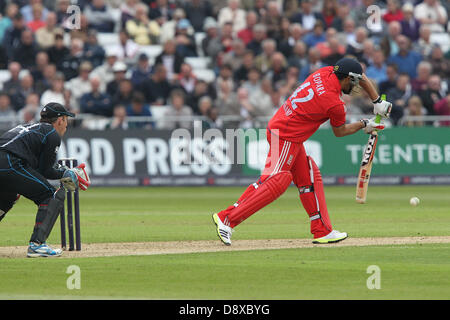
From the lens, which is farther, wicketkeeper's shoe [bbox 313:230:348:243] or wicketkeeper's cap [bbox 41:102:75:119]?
wicketkeeper's shoe [bbox 313:230:348:243]

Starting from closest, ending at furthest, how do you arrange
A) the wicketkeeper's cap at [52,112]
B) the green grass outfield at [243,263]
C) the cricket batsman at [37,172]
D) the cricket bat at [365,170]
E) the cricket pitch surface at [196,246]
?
the green grass outfield at [243,263], the cricket batsman at [37,172], the wicketkeeper's cap at [52,112], the cricket pitch surface at [196,246], the cricket bat at [365,170]

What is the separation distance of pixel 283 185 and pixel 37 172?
3.21 metres

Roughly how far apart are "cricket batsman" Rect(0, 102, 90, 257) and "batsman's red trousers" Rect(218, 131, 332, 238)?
2237 millimetres

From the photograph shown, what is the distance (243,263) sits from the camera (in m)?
10.7

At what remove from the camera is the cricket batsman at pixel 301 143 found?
12297 millimetres

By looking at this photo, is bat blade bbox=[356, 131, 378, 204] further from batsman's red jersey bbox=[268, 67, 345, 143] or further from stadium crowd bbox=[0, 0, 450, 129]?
stadium crowd bbox=[0, 0, 450, 129]

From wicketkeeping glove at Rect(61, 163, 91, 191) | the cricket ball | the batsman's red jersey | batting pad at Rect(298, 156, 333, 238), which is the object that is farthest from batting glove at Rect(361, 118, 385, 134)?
the cricket ball

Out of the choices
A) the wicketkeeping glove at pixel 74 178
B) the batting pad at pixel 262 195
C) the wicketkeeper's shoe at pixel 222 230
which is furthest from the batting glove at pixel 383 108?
the wicketkeeping glove at pixel 74 178

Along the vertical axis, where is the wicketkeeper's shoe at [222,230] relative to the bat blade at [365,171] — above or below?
below

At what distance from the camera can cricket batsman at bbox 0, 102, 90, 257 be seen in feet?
37.1

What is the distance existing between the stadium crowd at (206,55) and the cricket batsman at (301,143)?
37.6 feet

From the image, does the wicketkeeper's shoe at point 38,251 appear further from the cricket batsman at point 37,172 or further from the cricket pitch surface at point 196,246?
the cricket pitch surface at point 196,246

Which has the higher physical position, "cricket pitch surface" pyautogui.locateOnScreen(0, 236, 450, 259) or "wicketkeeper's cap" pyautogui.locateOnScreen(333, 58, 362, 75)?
"wicketkeeper's cap" pyautogui.locateOnScreen(333, 58, 362, 75)
